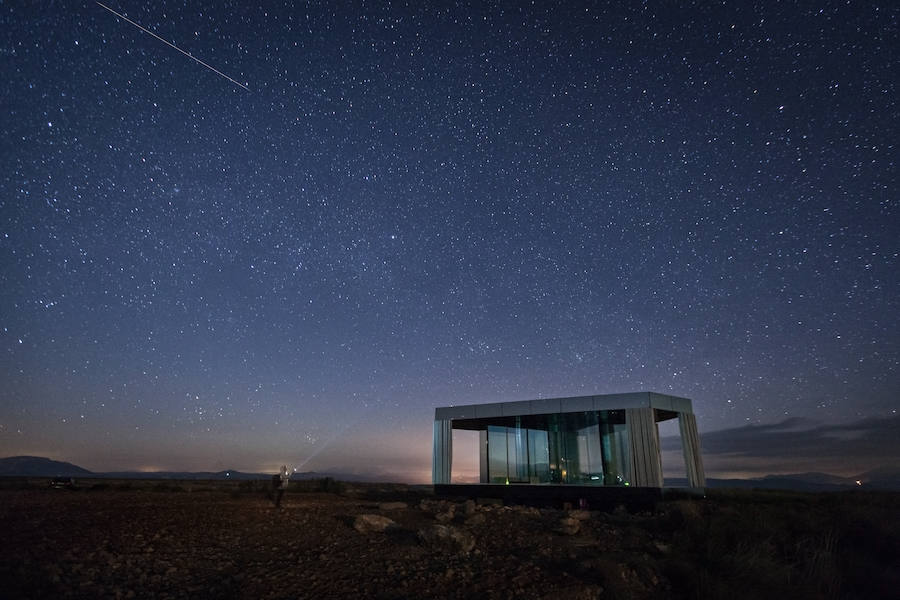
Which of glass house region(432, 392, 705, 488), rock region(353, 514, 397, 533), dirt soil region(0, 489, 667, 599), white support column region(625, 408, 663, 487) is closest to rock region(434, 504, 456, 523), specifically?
dirt soil region(0, 489, 667, 599)

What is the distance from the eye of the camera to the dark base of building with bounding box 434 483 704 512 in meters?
17.2

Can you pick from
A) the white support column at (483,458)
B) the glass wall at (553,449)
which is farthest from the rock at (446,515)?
the white support column at (483,458)

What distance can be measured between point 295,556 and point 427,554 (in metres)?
1.80

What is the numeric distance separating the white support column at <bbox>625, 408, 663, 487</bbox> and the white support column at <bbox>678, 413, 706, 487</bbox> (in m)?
2.33

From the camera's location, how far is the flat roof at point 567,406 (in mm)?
18234

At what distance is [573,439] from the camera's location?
23938 mm

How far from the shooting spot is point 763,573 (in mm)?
7469

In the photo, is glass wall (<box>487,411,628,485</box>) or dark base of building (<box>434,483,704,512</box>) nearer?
dark base of building (<box>434,483,704,512</box>)

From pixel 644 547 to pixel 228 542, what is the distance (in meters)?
6.68

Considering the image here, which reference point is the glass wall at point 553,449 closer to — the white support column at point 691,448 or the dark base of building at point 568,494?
the white support column at point 691,448

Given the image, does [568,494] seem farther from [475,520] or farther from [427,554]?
[427,554]

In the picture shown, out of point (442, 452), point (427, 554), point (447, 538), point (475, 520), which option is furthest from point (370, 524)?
point (442, 452)

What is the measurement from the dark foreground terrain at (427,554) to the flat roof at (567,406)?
6420 millimetres

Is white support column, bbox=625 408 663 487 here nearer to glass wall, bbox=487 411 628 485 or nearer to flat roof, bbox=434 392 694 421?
flat roof, bbox=434 392 694 421
